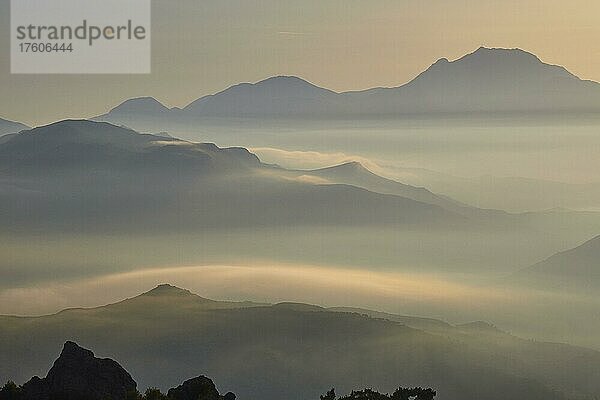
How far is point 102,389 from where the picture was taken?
4381 centimetres

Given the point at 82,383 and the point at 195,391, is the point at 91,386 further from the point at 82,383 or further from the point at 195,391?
the point at 195,391

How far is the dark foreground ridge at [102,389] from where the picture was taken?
37844 mm

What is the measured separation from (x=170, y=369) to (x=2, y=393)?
16038cm

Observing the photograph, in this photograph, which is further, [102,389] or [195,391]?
[102,389]

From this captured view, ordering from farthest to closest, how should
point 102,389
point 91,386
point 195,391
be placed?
point 102,389
point 91,386
point 195,391

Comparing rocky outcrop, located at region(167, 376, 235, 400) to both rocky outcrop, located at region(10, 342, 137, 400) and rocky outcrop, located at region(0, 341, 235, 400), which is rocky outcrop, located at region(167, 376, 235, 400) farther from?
rocky outcrop, located at region(10, 342, 137, 400)

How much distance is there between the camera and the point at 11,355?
195m

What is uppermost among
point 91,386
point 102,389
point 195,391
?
point 195,391

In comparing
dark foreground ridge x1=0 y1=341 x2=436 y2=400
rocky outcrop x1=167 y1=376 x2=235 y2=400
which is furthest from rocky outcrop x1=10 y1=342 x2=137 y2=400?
rocky outcrop x1=167 y1=376 x2=235 y2=400

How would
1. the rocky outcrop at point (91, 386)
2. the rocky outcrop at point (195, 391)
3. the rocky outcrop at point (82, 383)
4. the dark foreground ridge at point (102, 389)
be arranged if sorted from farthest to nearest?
the rocky outcrop at point (82, 383)
the rocky outcrop at point (91, 386)
the rocky outcrop at point (195, 391)
the dark foreground ridge at point (102, 389)

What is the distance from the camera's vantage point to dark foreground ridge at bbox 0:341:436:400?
37844 millimetres

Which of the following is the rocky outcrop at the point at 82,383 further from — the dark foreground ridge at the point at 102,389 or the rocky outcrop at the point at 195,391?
the rocky outcrop at the point at 195,391

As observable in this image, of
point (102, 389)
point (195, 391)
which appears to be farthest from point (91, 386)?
point (195, 391)

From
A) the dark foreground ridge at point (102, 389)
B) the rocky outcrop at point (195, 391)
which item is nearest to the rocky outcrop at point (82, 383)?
the dark foreground ridge at point (102, 389)
